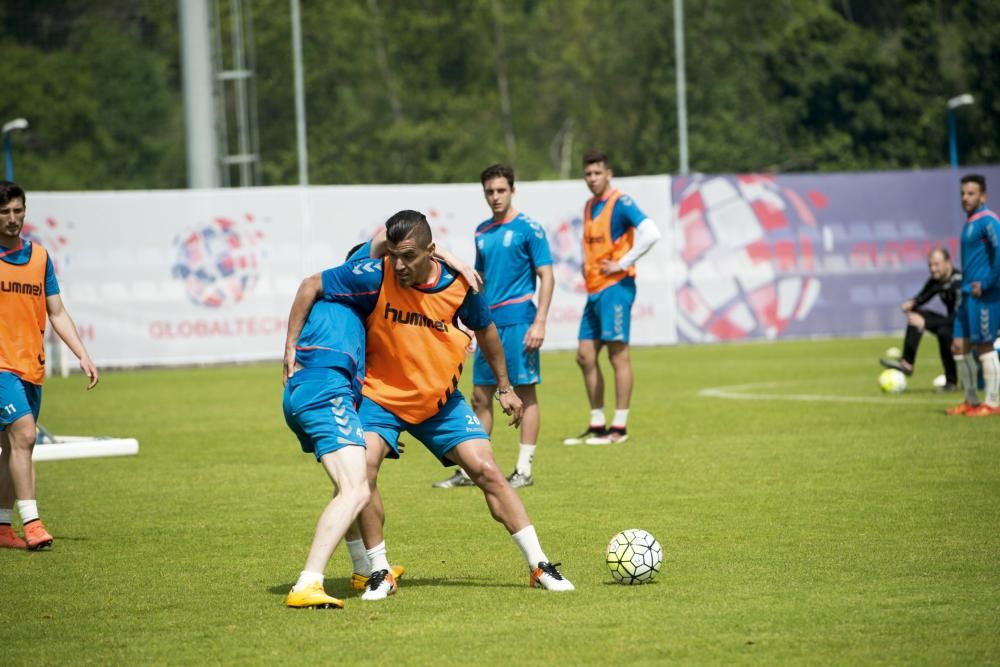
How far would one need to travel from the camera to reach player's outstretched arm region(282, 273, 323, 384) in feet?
23.7

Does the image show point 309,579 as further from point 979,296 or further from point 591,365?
point 979,296

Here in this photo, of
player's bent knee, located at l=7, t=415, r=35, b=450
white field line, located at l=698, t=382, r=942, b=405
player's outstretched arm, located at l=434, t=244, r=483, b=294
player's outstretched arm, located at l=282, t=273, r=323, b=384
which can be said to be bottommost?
white field line, located at l=698, t=382, r=942, b=405

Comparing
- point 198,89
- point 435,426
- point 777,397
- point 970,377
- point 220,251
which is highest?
point 198,89

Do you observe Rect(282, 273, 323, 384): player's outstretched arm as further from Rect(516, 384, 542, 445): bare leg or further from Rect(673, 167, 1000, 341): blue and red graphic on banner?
Rect(673, 167, 1000, 341): blue and red graphic on banner

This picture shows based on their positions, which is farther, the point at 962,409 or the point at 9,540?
the point at 962,409

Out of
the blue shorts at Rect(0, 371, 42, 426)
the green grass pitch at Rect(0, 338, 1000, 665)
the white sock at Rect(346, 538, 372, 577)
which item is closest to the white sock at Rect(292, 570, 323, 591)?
the green grass pitch at Rect(0, 338, 1000, 665)

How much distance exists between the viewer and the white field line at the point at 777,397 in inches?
675

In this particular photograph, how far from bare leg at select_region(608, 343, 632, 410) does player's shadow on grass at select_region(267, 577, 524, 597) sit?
246 inches

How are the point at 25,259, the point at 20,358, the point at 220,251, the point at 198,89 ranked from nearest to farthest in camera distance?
the point at 20,358 < the point at 25,259 < the point at 220,251 < the point at 198,89

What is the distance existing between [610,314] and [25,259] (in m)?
5.89

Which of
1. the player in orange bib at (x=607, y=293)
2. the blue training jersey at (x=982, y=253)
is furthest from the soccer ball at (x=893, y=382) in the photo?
the player in orange bib at (x=607, y=293)

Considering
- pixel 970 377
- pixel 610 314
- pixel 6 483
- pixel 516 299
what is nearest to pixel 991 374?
pixel 970 377

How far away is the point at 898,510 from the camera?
31.7ft

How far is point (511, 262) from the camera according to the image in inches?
464
